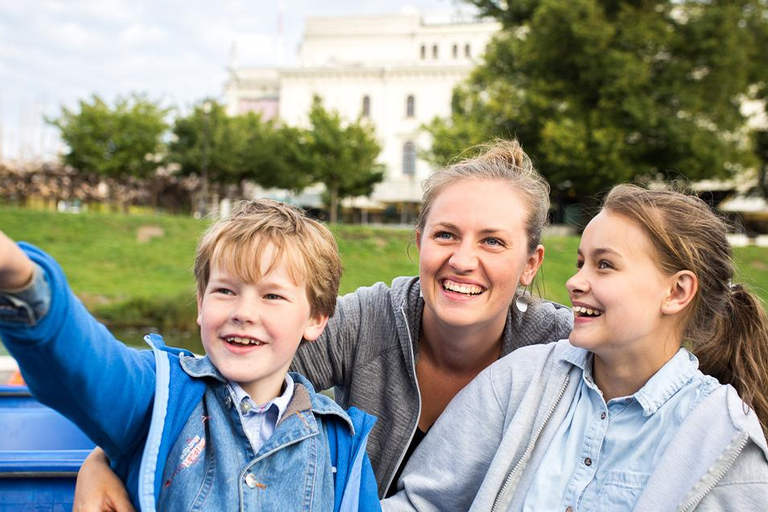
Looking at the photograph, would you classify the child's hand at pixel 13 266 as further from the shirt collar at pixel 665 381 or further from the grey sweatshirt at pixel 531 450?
the shirt collar at pixel 665 381

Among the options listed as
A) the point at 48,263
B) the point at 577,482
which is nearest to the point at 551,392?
the point at 577,482

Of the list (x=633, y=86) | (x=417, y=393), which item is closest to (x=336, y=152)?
(x=633, y=86)

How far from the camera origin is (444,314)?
231 cm

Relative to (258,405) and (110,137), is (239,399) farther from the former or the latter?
(110,137)

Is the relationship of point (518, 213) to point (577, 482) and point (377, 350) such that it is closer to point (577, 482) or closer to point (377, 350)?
point (377, 350)

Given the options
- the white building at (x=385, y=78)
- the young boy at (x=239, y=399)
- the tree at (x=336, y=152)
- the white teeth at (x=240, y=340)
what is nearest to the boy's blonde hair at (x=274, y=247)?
the young boy at (x=239, y=399)

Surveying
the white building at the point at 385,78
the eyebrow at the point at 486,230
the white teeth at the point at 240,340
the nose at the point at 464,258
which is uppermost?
the white building at the point at 385,78

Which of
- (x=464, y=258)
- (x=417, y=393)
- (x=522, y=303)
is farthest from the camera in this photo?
(x=522, y=303)

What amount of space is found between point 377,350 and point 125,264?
14.5 meters

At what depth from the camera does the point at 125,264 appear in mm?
15891

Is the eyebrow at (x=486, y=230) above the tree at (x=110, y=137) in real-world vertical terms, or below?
below

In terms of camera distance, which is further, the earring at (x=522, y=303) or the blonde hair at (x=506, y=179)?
the earring at (x=522, y=303)

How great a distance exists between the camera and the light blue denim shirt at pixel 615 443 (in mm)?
1809

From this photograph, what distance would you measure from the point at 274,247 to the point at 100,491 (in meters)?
0.62
